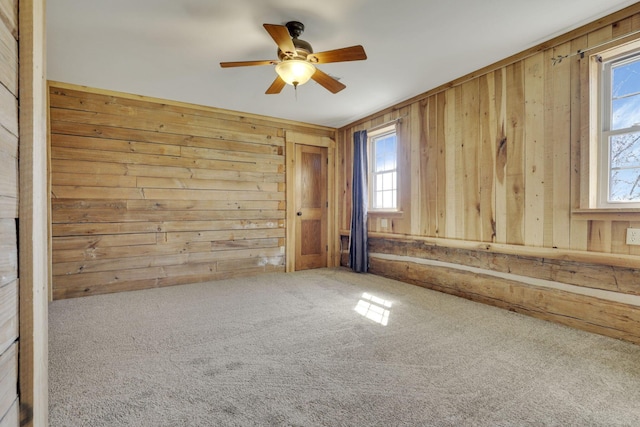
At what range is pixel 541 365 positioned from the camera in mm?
1815

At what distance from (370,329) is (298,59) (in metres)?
2.13

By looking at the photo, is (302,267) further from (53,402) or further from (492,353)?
(53,402)

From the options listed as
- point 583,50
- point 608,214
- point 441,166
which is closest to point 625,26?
point 583,50

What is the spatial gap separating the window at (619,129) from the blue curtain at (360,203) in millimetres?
2559

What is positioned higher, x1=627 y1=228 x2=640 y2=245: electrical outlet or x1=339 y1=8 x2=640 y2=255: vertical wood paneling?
x1=339 y1=8 x2=640 y2=255: vertical wood paneling

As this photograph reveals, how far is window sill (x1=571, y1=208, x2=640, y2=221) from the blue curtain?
7.98ft

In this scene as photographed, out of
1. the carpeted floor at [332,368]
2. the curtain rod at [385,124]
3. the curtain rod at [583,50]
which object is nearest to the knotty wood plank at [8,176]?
the carpeted floor at [332,368]

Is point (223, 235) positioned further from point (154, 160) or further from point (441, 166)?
point (441, 166)

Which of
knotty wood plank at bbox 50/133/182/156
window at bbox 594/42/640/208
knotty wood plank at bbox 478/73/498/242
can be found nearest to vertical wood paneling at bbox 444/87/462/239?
knotty wood plank at bbox 478/73/498/242

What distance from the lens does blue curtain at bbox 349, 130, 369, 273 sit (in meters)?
4.40

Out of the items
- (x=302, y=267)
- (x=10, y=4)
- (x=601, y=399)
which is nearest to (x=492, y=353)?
(x=601, y=399)

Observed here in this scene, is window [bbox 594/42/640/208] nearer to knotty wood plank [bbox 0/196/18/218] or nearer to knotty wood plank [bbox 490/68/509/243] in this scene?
knotty wood plank [bbox 490/68/509/243]

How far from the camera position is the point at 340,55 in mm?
2236

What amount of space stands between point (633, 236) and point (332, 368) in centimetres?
223
